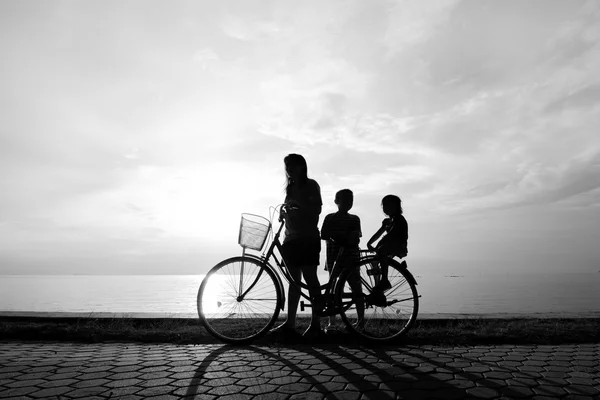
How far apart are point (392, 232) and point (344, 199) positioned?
30.6 inches

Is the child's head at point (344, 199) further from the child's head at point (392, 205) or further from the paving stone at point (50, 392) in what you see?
the paving stone at point (50, 392)

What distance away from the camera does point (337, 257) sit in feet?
17.1

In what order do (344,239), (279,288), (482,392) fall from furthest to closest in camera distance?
(344,239), (279,288), (482,392)

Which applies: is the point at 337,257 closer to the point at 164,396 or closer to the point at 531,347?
the point at 531,347

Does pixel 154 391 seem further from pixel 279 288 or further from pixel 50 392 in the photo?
pixel 279 288

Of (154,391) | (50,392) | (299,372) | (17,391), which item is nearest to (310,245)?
(299,372)

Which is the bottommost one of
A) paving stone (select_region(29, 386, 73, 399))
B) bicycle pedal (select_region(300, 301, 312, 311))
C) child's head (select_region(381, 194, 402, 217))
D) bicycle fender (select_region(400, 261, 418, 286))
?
paving stone (select_region(29, 386, 73, 399))

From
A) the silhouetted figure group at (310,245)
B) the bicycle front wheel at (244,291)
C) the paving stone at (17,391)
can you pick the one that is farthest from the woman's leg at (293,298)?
the paving stone at (17,391)

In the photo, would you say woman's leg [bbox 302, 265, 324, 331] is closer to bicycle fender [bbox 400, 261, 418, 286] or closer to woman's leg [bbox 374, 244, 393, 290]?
woman's leg [bbox 374, 244, 393, 290]

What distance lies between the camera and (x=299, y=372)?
347cm

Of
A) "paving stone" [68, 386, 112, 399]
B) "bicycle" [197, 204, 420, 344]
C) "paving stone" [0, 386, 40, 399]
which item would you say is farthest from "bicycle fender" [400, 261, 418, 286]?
"paving stone" [0, 386, 40, 399]

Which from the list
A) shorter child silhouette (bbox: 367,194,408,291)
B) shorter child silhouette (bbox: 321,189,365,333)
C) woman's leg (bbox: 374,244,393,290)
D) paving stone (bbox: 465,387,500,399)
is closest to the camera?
paving stone (bbox: 465,387,500,399)

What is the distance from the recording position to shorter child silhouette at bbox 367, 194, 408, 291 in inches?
210

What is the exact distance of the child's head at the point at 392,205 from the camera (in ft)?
18.0
